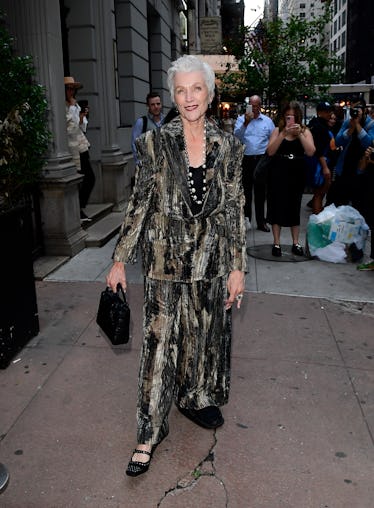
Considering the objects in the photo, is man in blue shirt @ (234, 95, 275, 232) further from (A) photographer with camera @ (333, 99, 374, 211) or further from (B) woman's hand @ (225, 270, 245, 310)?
(B) woman's hand @ (225, 270, 245, 310)

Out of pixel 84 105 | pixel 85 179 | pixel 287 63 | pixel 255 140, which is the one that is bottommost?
pixel 85 179

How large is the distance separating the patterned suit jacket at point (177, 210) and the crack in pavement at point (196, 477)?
1022 mm

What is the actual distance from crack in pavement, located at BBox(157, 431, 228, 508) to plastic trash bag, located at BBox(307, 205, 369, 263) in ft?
14.4

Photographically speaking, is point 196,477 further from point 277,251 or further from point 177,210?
point 277,251

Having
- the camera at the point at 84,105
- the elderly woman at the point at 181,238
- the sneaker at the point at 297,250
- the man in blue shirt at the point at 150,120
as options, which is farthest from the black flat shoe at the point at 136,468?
the camera at the point at 84,105

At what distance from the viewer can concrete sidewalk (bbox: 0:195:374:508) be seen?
262 centimetres

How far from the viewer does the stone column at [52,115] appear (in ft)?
20.6

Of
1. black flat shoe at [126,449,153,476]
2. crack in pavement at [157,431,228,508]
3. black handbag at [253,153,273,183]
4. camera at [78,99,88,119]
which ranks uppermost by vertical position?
camera at [78,99,88,119]

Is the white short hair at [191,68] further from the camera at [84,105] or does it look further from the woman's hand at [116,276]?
the camera at [84,105]

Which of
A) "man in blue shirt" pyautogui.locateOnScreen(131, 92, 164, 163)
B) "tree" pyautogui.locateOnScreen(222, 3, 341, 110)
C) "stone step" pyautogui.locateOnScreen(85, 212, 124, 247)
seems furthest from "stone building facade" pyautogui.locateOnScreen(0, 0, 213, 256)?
"tree" pyautogui.locateOnScreen(222, 3, 341, 110)

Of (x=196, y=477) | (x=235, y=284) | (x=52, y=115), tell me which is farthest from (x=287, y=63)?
(x=196, y=477)

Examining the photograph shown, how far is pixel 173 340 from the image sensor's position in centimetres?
282

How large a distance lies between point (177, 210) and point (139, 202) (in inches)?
8.1

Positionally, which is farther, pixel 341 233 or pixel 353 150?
pixel 353 150
